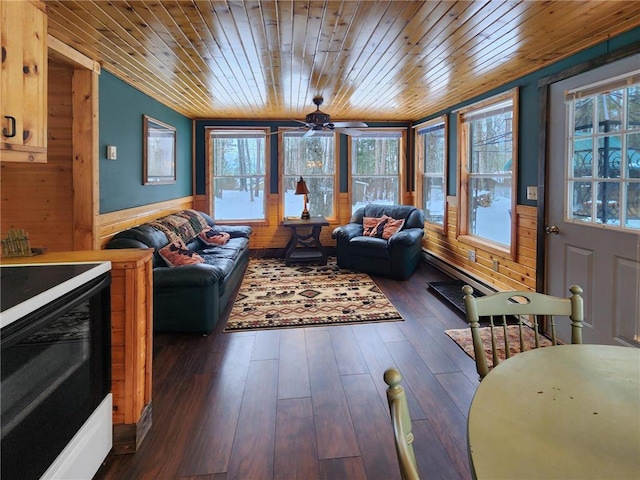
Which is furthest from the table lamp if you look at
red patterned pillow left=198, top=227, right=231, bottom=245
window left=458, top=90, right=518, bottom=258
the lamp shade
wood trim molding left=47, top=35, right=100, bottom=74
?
wood trim molding left=47, top=35, right=100, bottom=74

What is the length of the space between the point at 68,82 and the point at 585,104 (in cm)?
410

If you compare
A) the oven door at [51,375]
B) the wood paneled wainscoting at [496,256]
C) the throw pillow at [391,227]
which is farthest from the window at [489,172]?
the oven door at [51,375]

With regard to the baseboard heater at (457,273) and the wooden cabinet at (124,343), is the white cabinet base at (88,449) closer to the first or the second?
the wooden cabinet at (124,343)

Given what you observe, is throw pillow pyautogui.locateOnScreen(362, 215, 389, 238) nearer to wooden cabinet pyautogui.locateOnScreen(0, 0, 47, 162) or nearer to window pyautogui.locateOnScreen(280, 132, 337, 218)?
window pyautogui.locateOnScreen(280, 132, 337, 218)

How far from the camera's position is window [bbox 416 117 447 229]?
5.70 meters

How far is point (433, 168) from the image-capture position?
615 centimetres

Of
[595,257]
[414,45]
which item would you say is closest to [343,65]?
[414,45]

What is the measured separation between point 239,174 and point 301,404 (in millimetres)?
5091

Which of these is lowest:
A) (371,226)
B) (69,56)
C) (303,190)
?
(371,226)

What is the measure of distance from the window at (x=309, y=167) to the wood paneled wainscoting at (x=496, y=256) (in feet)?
6.70

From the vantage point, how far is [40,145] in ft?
6.54

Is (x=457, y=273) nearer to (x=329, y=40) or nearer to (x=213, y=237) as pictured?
(x=213, y=237)

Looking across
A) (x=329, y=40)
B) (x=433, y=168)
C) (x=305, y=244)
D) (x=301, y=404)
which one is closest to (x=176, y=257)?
(x=301, y=404)

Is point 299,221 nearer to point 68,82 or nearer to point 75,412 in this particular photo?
point 68,82
